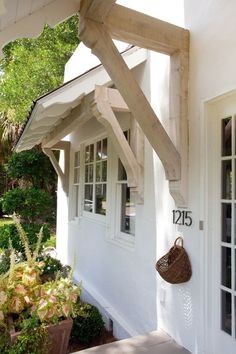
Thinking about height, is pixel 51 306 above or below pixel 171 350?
above

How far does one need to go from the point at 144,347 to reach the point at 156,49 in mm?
2816

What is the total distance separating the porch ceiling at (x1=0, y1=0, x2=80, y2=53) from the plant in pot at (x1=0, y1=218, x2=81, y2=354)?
7.84 ft

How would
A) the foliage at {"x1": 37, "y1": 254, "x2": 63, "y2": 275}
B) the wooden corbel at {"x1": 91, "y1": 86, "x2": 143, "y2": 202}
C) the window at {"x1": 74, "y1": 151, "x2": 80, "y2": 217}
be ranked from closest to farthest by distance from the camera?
the wooden corbel at {"x1": 91, "y1": 86, "x2": 143, "y2": 202} < the foliage at {"x1": 37, "y1": 254, "x2": 63, "y2": 275} < the window at {"x1": 74, "y1": 151, "x2": 80, "y2": 217}

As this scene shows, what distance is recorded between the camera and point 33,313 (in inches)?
129

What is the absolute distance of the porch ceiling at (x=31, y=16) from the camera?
251cm

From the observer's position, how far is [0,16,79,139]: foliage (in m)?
11.0

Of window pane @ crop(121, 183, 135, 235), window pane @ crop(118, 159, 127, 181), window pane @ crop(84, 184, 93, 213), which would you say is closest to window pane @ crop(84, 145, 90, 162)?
window pane @ crop(84, 184, 93, 213)

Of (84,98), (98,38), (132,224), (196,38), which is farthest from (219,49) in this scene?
(132,224)

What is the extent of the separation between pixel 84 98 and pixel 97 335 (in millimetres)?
3159

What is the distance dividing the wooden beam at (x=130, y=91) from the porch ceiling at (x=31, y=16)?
24 centimetres

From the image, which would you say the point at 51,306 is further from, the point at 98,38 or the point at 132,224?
the point at 98,38

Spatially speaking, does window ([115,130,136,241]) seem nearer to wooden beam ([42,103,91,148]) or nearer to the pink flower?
wooden beam ([42,103,91,148])

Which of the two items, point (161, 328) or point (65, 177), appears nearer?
point (161, 328)

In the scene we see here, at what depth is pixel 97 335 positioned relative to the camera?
4.43 meters
